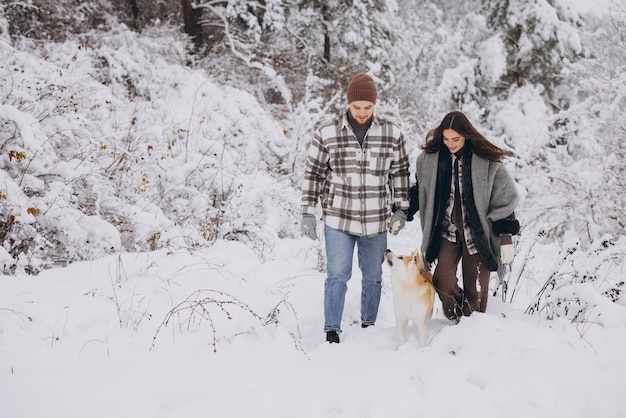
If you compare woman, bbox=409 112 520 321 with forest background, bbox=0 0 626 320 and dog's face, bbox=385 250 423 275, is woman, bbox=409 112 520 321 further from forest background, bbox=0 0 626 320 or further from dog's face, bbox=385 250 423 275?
forest background, bbox=0 0 626 320

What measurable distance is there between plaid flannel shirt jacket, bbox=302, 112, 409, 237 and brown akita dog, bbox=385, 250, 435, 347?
1.12ft

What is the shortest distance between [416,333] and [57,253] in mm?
3386

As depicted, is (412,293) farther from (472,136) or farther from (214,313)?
(214,313)

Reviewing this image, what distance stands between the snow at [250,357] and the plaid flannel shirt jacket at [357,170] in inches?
36.0

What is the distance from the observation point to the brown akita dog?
9.95 feet

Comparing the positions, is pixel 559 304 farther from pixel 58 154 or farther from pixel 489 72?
pixel 489 72

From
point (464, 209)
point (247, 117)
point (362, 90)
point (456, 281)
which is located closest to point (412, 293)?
point (456, 281)

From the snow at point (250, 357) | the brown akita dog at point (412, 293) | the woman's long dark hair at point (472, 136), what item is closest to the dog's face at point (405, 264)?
the brown akita dog at point (412, 293)

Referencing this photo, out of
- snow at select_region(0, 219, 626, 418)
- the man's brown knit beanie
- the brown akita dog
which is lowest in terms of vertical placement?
snow at select_region(0, 219, 626, 418)

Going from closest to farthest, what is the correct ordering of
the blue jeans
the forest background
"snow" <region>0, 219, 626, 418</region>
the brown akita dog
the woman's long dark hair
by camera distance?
"snow" <region>0, 219, 626, 418</region>
the woman's long dark hair
the brown akita dog
the blue jeans
the forest background

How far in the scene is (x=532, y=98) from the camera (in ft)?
35.3

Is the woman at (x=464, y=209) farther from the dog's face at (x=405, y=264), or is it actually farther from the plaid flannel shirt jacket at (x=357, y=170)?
the plaid flannel shirt jacket at (x=357, y=170)

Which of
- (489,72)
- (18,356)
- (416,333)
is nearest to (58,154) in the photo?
(18,356)

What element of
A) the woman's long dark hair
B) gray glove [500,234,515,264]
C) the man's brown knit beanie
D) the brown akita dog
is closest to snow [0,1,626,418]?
the brown akita dog
